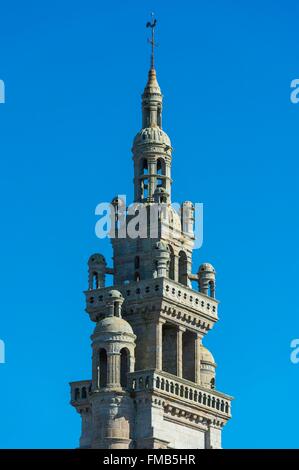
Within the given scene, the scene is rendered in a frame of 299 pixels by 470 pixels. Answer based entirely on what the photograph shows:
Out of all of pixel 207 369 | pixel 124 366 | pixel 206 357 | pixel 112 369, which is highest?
pixel 206 357

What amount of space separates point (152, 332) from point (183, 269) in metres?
6.60

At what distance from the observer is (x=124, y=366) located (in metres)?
123

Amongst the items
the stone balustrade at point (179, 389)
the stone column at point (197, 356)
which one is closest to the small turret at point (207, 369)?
the stone column at point (197, 356)

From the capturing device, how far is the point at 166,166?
12875cm

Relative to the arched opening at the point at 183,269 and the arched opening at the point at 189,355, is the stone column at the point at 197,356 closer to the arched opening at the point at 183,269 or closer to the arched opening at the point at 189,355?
the arched opening at the point at 189,355

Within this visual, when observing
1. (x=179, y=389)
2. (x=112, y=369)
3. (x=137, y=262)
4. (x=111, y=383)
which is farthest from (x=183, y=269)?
(x=111, y=383)

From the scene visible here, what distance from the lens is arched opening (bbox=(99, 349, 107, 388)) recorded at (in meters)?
121

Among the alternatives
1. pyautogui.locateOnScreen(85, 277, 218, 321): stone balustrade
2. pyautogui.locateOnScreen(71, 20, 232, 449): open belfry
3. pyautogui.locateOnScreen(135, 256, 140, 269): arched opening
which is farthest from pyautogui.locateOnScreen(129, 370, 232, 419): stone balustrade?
pyautogui.locateOnScreen(135, 256, 140, 269): arched opening

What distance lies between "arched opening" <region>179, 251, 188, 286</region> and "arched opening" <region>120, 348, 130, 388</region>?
8486 millimetres

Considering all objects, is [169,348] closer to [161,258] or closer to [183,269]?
[183,269]

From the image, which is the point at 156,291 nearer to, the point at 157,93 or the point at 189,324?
the point at 189,324
